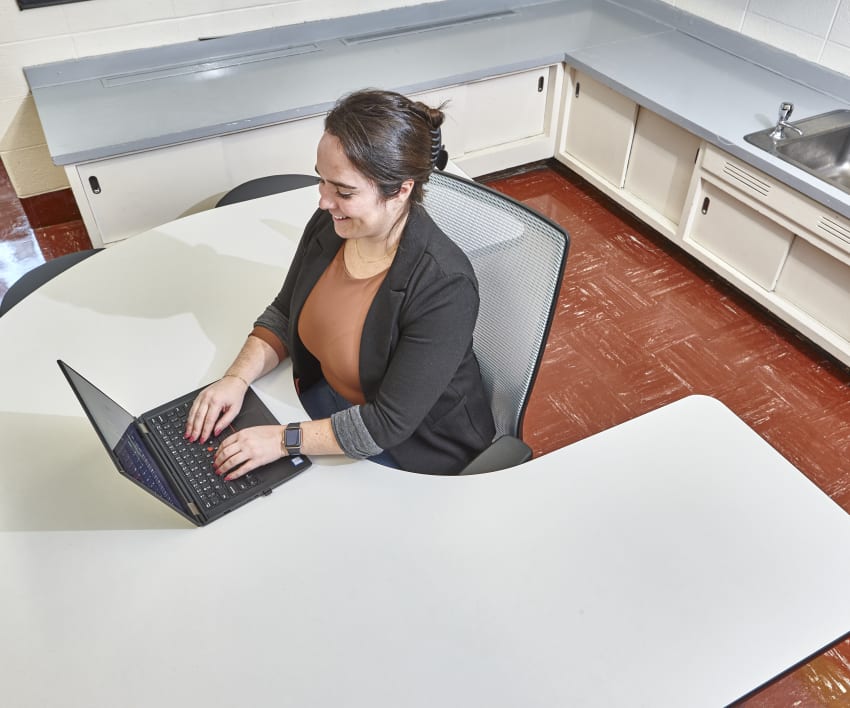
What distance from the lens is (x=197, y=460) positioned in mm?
1507

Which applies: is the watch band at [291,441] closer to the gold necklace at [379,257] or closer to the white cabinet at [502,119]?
the gold necklace at [379,257]

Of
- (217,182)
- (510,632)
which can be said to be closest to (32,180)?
(217,182)

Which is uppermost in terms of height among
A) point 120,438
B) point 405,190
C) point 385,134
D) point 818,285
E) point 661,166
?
point 385,134

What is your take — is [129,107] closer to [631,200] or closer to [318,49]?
[318,49]

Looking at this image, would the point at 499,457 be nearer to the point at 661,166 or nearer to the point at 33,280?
the point at 33,280

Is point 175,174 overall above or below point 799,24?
below

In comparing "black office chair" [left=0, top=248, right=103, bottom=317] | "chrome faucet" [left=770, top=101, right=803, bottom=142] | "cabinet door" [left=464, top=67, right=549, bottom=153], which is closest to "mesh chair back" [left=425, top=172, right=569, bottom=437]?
"black office chair" [left=0, top=248, right=103, bottom=317]

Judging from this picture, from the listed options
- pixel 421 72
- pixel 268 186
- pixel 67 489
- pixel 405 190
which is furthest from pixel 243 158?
pixel 67 489

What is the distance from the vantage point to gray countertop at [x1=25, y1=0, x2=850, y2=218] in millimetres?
2910

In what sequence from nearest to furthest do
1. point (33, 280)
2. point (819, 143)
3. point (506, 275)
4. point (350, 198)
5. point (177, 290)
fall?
point (350, 198) < point (506, 275) < point (177, 290) < point (33, 280) < point (819, 143)

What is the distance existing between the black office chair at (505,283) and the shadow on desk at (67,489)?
0.67 metres

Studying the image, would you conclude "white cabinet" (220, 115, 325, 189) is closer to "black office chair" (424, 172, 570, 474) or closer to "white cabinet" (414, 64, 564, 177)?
"white cabinet" (414, 64, 564, 177)

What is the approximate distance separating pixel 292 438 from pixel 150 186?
6.16 feet

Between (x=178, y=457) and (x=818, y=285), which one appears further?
(x=818, y=285)
